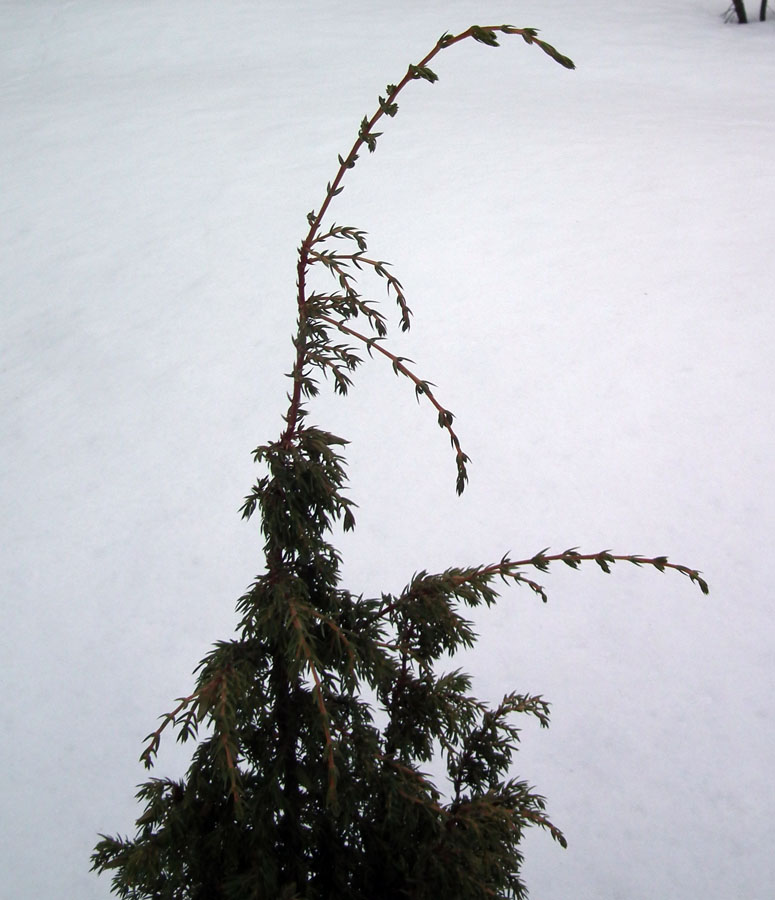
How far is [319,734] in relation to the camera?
61 cm

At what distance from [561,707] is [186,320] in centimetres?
180

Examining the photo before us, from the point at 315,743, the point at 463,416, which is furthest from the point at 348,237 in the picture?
the point at 463,416

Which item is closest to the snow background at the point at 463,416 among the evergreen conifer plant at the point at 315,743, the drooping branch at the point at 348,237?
the evergreen conifer plant at the point at 315,743

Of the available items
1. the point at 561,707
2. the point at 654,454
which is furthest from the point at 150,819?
the point at 654,454

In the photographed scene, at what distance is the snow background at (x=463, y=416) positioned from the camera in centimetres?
169

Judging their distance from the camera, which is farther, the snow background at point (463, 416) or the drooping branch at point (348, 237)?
the snow background at point (463, 416)

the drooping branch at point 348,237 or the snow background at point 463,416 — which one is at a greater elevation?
the drooping branch at point 348,237

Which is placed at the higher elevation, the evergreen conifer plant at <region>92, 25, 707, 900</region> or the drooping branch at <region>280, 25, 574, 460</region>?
the drooping branch at <region>280, 25, 574, 460</region>

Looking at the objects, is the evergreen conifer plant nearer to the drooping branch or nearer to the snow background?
the drooping branch

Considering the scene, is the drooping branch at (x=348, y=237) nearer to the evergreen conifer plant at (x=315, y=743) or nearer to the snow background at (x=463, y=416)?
the evergreen conifer plant at (x=315, y=743)

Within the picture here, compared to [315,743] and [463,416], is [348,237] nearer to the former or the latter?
[315,743]

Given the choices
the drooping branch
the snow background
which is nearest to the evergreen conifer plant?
the drooping branch

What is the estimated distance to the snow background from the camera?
1.69m

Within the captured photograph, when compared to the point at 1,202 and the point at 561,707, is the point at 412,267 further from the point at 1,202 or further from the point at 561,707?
the point at 1,202
